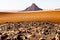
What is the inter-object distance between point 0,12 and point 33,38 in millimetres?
3983

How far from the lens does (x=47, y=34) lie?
213 cm

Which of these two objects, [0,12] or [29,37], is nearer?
[29,37]

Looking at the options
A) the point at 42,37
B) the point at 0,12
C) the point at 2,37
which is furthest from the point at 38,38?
the point at 0,12

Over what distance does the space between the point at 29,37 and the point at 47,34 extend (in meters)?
0.25

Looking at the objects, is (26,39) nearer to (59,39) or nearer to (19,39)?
(19,39)

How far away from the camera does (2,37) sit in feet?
6.47

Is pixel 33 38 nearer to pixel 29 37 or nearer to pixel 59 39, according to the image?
pixel 29 37

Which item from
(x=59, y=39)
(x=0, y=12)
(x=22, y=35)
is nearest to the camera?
(x=59, y=39)

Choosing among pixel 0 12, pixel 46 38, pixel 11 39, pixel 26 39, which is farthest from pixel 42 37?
pixel 0 12

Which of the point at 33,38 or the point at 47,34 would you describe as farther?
the point at 47,34

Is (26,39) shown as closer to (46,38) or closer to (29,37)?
(29,37)

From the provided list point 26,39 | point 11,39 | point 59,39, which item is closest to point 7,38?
point 11,39

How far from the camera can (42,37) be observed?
196 cm

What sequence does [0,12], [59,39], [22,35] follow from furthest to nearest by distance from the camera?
[0,12] → [22,35] → [59,39]
